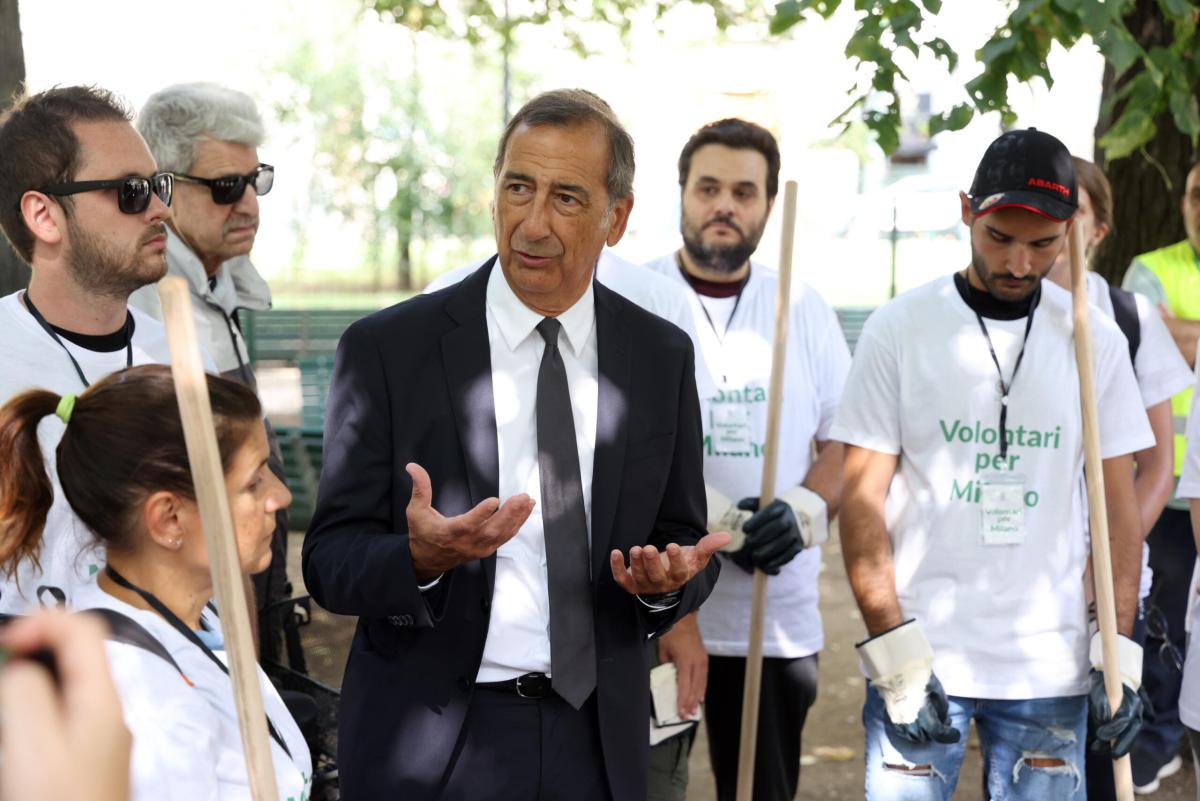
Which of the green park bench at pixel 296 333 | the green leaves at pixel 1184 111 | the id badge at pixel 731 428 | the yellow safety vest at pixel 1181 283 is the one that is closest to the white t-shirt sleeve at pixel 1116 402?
the id badge at pixel 731 428

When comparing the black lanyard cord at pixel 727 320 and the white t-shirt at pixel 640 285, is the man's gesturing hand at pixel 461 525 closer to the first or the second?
the white t-shirt at pixel 640 285

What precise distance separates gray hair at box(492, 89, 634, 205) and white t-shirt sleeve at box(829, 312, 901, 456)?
861 millimetres

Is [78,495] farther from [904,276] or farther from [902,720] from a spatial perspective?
[904,276]

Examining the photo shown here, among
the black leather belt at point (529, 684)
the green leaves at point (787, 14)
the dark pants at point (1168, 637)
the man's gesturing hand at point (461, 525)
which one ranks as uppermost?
the green leaves at point (787, 14)

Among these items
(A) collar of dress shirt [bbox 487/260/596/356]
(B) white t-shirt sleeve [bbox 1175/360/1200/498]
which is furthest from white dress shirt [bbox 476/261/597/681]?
(B) white t-shirt sleeve [bbox 1175/360/1200/498]

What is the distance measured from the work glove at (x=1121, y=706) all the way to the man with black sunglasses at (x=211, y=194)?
212 centimetres

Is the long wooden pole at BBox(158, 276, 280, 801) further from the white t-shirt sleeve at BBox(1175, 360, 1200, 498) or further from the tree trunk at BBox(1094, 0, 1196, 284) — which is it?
the tree trunk at BBox(1094, 0, 1196, 284)

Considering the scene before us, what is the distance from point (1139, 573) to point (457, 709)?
6.10 ft

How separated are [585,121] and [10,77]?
2541mm

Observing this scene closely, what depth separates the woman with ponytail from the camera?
73.3 inches

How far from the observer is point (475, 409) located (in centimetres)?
251

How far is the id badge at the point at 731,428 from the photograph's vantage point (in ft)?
12.9

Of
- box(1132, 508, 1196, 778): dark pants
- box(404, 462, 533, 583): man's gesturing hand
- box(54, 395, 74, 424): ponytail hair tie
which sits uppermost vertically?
box(54, 395, 74, 424): ponytail hair tie

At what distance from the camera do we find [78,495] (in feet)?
6.84
